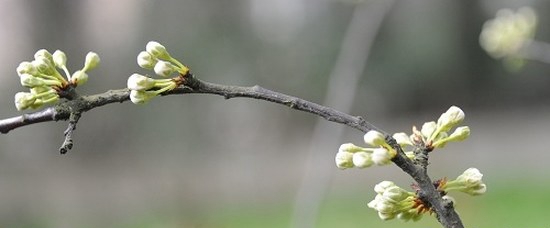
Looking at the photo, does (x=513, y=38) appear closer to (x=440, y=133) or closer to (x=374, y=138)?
(x=440, y=133)

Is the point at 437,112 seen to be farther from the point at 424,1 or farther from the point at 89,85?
the point at 89,85

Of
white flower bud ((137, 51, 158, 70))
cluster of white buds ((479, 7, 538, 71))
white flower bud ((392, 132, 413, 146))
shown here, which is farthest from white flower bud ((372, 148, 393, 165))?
cluster of white buds ((479, 7, 538, 71))

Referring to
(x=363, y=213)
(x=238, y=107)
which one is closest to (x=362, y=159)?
(x=363, y=213)

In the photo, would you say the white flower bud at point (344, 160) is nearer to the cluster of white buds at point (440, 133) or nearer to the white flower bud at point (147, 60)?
the cluster of white buds at point (440, 133)

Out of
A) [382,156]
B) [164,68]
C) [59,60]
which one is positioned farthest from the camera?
[59,60]

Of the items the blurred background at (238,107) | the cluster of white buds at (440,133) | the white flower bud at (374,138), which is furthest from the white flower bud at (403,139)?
the blurred background at (238,107)

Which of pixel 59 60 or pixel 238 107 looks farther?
pixel 238 107

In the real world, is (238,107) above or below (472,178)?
above
